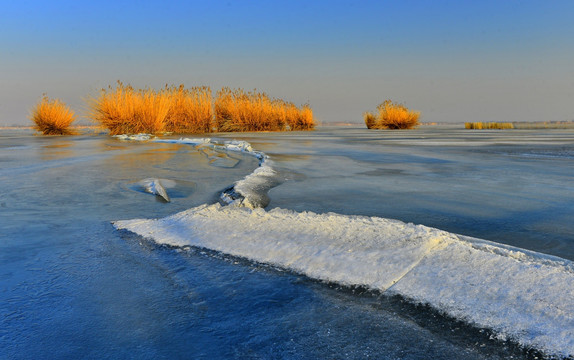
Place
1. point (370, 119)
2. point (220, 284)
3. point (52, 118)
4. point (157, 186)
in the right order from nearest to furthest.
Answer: point (220, 284), point (157, 186), point (52, 118), point (370, 119)

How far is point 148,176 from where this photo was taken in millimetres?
4105

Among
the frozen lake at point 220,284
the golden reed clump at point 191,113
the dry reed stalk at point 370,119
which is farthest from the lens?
the dry reed stalk at point 370,119

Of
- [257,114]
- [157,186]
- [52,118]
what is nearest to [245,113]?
[257,114]

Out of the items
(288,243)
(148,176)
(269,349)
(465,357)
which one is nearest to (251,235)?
(288,243)

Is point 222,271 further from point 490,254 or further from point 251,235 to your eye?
point 490,254

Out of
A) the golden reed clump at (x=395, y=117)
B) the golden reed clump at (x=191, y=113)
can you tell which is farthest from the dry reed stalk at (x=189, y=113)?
the golden reed clump at (x=395, y=117)

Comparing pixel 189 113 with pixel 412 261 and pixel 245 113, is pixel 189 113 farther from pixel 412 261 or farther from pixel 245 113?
pixel 412 261

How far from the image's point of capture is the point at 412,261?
149cm

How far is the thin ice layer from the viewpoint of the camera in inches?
43.9

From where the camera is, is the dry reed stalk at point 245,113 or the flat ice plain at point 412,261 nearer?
the flat ice plain at point 412,261

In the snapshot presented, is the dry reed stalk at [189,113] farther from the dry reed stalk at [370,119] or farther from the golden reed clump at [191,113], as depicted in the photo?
the dry reed stalk at [370,119]

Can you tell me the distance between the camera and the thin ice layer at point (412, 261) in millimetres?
1114

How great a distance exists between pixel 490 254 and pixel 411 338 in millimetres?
622

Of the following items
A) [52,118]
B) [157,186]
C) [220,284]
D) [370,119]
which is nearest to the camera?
[220,284]
